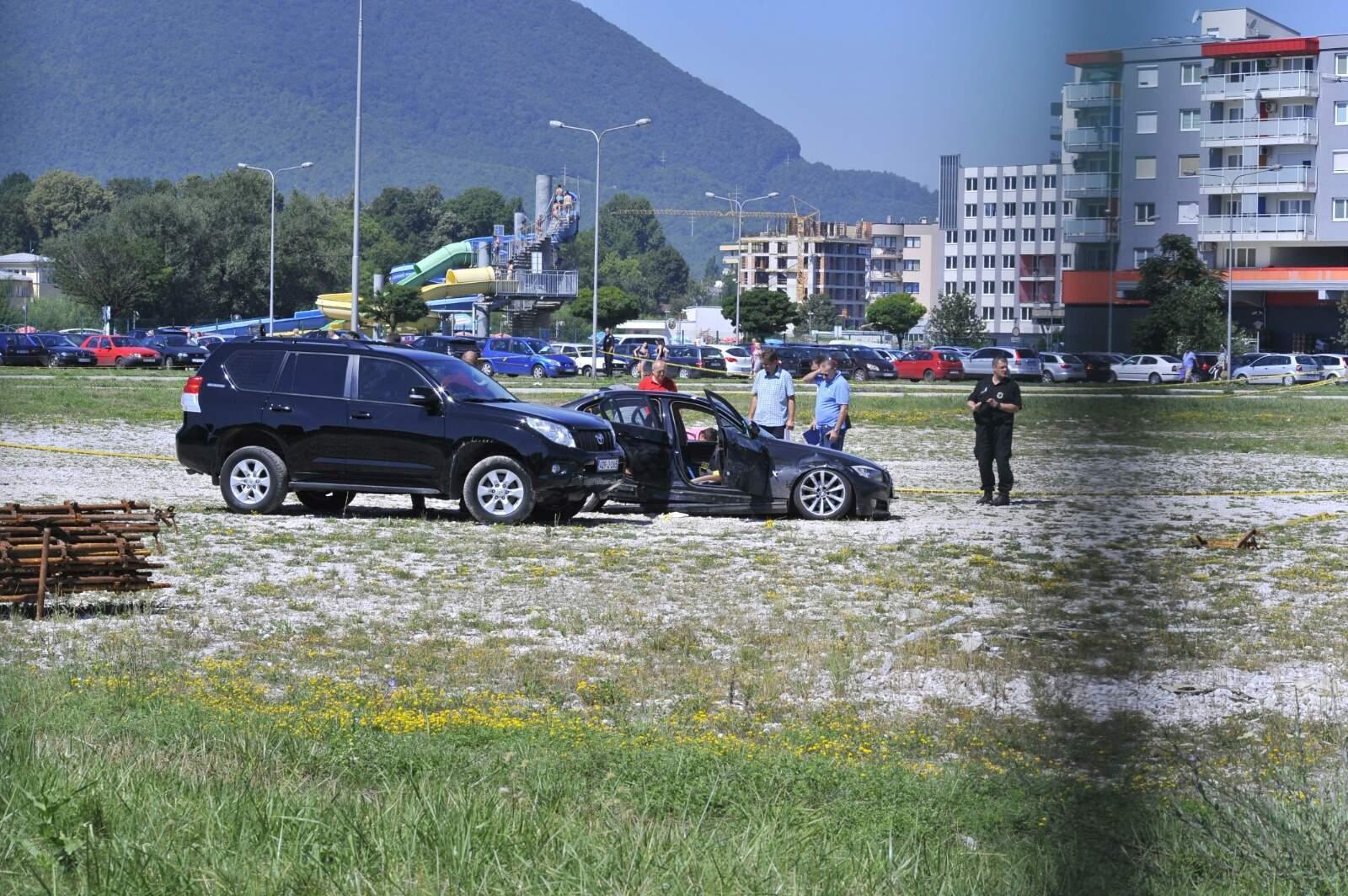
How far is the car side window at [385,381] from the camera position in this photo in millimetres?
17969

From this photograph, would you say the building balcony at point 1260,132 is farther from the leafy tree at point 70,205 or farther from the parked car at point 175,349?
the leafy tree at point 70,205

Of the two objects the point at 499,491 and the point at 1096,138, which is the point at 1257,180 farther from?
the point at 499,491

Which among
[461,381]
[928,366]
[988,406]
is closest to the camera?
[461,381]

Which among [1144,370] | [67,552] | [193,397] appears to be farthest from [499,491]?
[1144,370]

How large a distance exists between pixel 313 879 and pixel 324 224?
115596 millimetres

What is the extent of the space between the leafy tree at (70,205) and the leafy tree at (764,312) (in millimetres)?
48768

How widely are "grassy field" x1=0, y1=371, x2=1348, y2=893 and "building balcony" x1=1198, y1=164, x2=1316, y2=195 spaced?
34cm

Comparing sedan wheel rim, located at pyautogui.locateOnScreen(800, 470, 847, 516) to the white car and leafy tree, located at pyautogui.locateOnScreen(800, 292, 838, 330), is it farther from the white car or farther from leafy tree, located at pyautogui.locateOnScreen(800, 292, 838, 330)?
leafy tree, located at pyautogui.locateOnScreen(800, 292, 838, 330)

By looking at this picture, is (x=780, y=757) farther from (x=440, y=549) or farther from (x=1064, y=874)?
(x=440, y=549)

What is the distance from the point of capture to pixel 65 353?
71.1 meters

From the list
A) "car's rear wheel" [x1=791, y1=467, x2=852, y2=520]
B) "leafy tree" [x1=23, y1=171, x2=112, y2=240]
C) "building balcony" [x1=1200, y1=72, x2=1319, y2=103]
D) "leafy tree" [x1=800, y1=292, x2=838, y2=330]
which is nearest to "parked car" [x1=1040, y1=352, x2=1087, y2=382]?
"building balcony" [x1=1200, y1=72, x2=1319, y2=103]

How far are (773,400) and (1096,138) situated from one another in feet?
59.2

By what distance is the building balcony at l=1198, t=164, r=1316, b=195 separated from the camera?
2506mm

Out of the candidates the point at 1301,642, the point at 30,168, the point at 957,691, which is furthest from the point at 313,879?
the point at 1301,642
